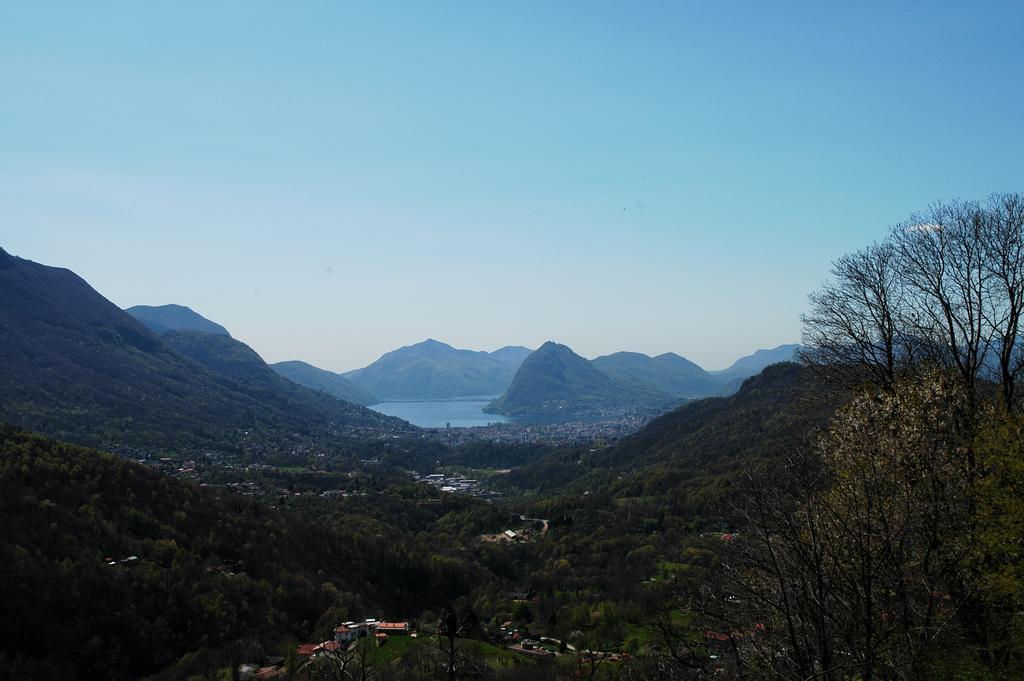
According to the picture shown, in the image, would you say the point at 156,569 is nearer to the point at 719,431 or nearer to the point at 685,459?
the point at 685,459

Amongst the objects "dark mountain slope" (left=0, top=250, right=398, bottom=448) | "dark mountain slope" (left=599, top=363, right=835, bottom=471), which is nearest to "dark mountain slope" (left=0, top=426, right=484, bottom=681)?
"dark mountain slope" (left=599, top=363, right=835, bottom=471)

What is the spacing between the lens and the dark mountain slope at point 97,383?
123m

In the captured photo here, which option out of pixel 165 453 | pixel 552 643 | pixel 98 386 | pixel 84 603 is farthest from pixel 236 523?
pixel 98 386

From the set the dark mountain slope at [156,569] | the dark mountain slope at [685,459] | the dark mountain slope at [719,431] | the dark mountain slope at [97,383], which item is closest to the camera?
the dark mountain slope at [156,569]

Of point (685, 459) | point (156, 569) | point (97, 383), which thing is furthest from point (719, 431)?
point (97, 383)

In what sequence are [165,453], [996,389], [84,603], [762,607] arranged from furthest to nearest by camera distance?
[165,453] < [84,603] < [996,389] < [762,607]

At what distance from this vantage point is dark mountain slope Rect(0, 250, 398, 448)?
4840 inches

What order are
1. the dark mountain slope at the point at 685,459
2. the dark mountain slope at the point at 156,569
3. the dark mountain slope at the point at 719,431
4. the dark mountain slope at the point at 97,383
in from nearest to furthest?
the dark mountain slope at the point at 156,569 → the dark mountain slope at the point at 685,459 → the dark mountain slope at the point at 719,431 → the dark mountain slope at the point at 97,383

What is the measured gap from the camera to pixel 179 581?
1596 inches

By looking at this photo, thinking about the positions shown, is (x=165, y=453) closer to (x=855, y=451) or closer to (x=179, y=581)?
(x=179, y=581)

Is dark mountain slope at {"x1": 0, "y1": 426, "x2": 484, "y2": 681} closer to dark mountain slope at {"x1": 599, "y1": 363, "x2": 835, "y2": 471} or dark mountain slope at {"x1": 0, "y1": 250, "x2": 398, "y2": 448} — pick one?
dark mountain slope at {"x1": 599, "y1": 363, "x2": 835, "y2": 471}

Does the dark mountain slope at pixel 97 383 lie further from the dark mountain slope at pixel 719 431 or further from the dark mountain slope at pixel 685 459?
the dark mountain slope at pixel 719 431

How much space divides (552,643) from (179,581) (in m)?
25.1

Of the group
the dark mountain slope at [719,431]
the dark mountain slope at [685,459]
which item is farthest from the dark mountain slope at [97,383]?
the dark mountain slope at [719,431]
